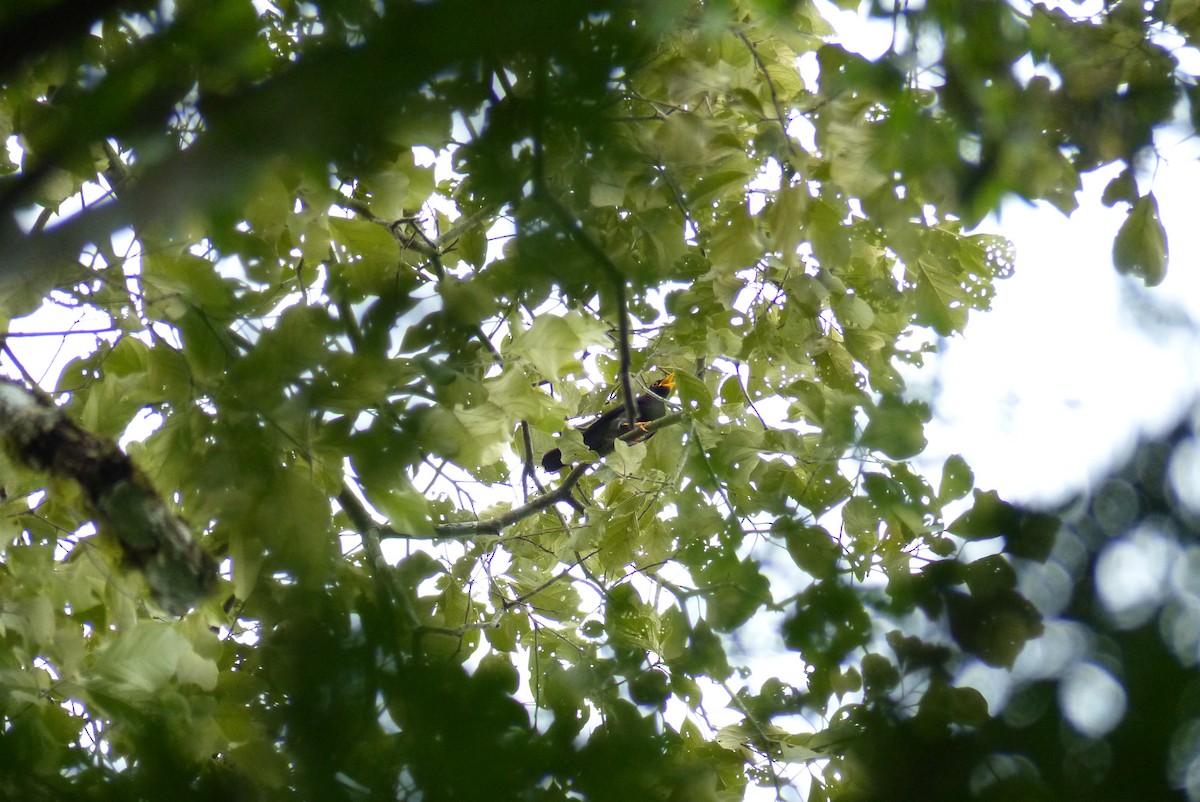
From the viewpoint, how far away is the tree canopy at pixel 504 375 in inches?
20.4

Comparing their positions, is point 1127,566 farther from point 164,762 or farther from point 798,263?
point 798,263

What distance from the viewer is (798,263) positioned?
1.88 m

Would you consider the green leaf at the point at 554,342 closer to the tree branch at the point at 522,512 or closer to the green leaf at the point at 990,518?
the tree branch at the point at 522,512

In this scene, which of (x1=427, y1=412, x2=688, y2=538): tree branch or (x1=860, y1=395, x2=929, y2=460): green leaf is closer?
(x1=860, y1=395, x2=929, y2=460): green leaf

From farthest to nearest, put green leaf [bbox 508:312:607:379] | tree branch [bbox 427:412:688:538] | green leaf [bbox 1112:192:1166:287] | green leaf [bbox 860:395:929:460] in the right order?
tree branch [bbox 427:412:688:538] → green leaf [bbox 508:312:607:379] → green leaf [bbox 1112:192:1166:287] → green leaf [bbox 860:395:929:460]

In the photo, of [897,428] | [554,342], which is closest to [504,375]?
[554,342]

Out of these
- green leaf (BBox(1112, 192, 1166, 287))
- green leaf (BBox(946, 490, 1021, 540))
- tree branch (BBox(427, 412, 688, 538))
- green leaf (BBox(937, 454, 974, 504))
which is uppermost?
tree branch (BBox(427, 412, 688, 538))

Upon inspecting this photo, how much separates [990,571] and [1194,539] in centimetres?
11

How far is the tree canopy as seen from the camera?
1.70ft

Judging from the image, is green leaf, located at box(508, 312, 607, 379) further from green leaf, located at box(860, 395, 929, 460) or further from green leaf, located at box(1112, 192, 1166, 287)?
green leaf, located at box(1112, 192, 1166, 287)

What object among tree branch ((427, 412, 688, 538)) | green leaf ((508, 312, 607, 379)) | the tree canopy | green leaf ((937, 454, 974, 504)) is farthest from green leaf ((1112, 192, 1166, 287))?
tree branch ((427, 412, 688, 538))

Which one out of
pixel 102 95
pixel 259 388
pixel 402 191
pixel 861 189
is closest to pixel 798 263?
pixel 861 189

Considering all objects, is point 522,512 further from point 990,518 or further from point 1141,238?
point 990,518

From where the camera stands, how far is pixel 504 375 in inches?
56.4
